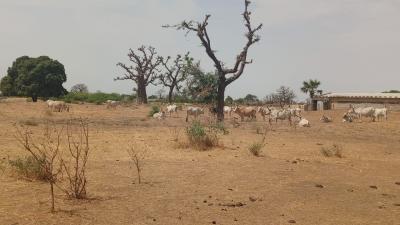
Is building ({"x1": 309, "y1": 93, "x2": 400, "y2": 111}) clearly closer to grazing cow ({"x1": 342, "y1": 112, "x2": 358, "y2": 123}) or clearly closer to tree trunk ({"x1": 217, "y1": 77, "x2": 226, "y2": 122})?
grazing cow ({"x1": 342, "y1": 112, "x2": 358, "y2": 123})

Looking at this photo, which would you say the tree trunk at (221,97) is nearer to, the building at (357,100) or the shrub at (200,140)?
the shrub at (200,140)

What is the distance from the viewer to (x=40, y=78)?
62.1 metres

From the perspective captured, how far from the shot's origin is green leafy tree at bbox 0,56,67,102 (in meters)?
62.1

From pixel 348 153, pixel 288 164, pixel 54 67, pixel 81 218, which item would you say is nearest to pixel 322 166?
pixel 288 164

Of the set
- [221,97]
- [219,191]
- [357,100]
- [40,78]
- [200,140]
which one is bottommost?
[219,191]

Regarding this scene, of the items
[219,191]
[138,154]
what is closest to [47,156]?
[138,154]

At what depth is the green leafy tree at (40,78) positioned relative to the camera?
6212 cm

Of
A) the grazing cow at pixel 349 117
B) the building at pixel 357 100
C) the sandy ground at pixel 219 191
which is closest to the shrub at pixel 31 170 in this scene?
the sandy ground at pixel 219 191

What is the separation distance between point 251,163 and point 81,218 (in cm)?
576

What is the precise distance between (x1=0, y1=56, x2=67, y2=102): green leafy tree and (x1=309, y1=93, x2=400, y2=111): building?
98.4ft

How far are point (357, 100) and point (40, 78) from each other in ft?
116

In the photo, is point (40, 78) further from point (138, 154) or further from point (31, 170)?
point (31, 170)

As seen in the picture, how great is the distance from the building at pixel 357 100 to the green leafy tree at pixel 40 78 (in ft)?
98.4

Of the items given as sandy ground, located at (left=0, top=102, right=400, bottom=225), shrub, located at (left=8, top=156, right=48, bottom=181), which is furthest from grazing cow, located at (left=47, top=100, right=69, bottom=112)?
shrub, located at (left=8, top=156, right=48, bottom=181)
